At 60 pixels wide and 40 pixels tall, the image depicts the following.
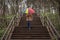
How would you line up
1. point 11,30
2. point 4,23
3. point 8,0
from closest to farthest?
1. point 11,30
2. point 4,23
3. point 8,0

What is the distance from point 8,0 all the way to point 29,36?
18.6m

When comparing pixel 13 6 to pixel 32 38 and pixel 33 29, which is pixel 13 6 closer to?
pixel 33 29

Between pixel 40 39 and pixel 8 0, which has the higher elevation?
pixel 8 0

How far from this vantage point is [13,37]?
15750mm

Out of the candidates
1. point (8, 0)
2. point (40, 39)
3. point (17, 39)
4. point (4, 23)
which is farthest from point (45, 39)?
point (8, 0)

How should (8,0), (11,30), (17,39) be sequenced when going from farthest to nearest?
1. (8,0)
2. (11,30)
3. (17,39)

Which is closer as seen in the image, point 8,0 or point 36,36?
point 36,36

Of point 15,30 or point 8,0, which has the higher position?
point 8,0

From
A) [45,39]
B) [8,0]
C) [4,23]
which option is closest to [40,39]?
[45,39]

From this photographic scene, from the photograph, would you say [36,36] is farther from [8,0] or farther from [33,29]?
[8,0]

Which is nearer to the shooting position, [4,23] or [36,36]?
[36,36]

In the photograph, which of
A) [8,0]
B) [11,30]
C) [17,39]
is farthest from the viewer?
[8,0]

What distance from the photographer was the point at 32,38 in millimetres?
15484

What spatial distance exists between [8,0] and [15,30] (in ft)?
55.4
